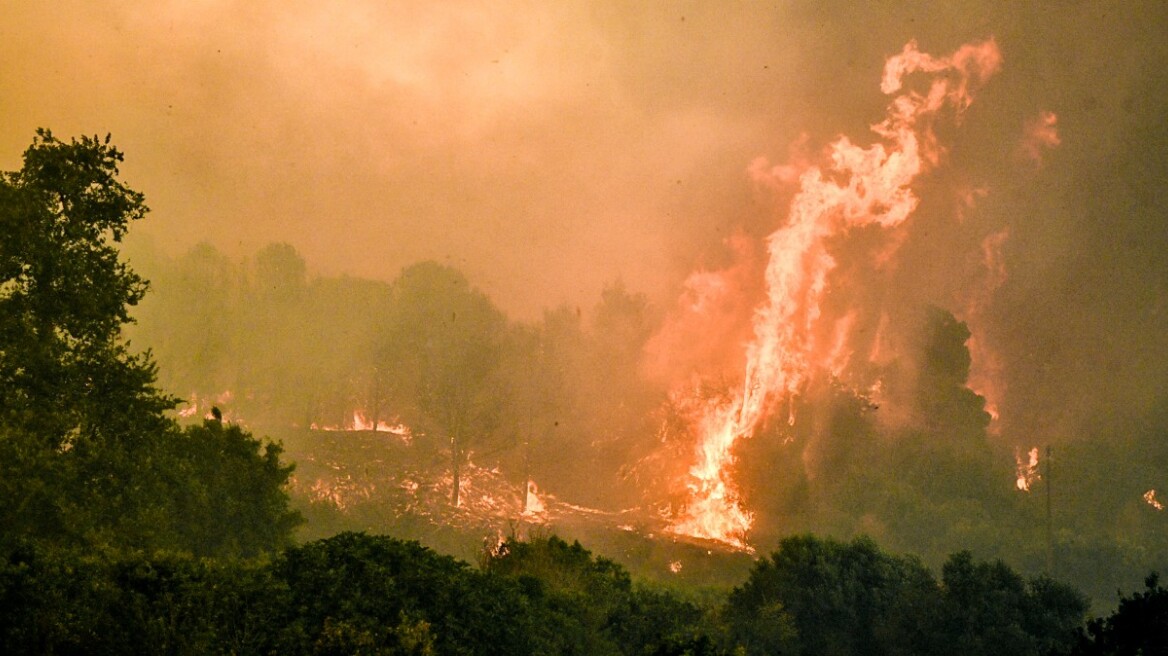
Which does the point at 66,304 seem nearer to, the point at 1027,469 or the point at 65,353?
the point at 65,353

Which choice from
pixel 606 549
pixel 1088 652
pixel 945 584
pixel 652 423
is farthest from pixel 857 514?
pixel 1088 652

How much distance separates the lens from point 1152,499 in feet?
561

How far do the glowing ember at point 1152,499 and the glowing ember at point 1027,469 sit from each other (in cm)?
1857

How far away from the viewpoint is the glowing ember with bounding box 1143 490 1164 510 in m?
170

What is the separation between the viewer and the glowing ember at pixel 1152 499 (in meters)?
170

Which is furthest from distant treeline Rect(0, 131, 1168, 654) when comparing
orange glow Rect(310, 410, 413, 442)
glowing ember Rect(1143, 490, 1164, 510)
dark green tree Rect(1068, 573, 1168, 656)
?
glowing ember Rect(1143, 490, 1164, 510)

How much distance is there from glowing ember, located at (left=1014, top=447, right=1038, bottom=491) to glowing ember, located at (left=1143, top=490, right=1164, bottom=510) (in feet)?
60.9

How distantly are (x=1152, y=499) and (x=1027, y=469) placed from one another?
76.1 feet

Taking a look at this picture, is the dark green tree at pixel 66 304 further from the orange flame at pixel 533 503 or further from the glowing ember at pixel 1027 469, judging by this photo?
the glowing ember at pixel 1027 469

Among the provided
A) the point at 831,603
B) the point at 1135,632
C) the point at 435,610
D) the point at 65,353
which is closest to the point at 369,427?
the point at 831,603

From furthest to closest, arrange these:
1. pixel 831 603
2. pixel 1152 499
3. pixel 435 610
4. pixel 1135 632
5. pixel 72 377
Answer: pixel 1152 499, pixel 831 603, pixel 72 377, pixel 435 610, pixel 1135 632

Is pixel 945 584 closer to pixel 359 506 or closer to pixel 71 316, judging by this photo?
pixel 71 316

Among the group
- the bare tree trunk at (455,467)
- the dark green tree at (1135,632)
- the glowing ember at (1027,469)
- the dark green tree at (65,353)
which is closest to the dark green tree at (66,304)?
the dark green tree at (65,353)

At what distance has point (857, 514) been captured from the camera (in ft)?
525
